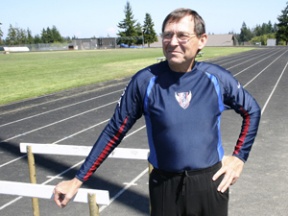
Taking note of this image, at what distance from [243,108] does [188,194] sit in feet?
1.84

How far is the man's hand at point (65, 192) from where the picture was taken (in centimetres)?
175

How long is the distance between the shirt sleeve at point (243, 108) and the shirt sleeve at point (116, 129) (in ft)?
1.62

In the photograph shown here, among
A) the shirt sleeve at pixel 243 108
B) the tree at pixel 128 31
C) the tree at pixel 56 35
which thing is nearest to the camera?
the shirt sleeve at pixel 243 108

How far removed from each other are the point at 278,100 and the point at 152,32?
8836 centimetres

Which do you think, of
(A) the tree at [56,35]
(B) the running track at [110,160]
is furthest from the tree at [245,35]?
(B) the running track at [110,160]

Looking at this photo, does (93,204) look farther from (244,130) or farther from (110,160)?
(110,160)

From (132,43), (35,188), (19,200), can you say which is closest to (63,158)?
(19,200)

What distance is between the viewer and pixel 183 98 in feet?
5.88

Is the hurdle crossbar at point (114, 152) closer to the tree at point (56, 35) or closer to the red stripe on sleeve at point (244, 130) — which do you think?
the red stripe on sleeve at point (244, 130)

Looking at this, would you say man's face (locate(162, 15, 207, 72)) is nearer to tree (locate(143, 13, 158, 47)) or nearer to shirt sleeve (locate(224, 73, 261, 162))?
shirt sleeve (locate(224, 73, 261, 162))

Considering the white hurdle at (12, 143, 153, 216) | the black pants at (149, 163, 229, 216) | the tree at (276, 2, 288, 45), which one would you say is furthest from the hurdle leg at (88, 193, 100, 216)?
the tree at (276, 2, 288, 45)

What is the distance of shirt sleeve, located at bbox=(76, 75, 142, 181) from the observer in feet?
6.03

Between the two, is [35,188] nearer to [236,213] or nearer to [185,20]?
[185,20]

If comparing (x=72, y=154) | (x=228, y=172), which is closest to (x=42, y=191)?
(x=72, y=154)
